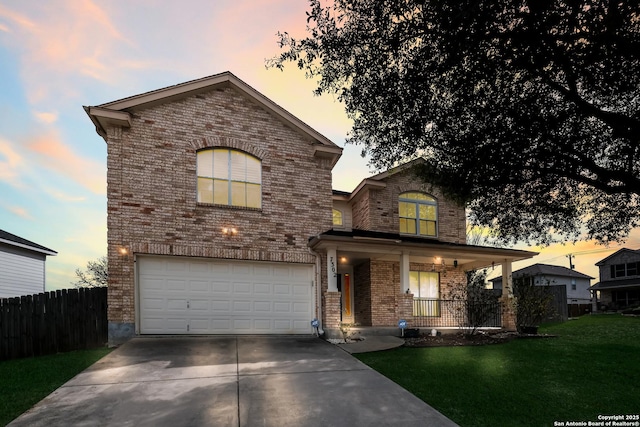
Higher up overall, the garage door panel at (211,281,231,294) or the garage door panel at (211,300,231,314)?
the garage door panel at (211,281,231,294)

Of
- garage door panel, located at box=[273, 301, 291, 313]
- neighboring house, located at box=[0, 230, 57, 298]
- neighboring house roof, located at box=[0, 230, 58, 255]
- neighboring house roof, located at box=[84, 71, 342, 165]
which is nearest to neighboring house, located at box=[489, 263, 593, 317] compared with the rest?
neighboring house roof, located at box=[84, 71, 342, 165]

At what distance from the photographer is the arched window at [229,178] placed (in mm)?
11719

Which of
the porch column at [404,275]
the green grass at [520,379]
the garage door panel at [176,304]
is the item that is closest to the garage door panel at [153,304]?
the garage door panel at [176,304]

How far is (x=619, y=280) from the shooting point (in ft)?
115

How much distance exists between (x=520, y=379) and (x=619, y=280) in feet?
126

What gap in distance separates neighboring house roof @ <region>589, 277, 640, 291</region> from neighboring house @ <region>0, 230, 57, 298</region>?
46726mm

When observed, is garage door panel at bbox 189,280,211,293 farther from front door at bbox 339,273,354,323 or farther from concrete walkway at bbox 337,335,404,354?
front door at bbox 339,273,354,323

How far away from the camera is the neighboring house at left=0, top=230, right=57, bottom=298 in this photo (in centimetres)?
1706

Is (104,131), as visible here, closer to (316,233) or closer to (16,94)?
(16,94)

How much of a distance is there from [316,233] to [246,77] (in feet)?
20.4

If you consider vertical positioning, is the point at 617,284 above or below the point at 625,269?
below

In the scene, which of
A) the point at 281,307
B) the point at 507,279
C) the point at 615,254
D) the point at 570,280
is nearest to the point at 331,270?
the point at 281,307

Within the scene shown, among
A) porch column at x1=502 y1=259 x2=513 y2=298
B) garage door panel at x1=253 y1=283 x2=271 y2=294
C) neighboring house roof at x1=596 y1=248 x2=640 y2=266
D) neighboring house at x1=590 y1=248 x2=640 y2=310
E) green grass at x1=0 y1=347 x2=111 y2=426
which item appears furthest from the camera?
neighboring house roof at x1=596 y1=248 x2=640 y2=266

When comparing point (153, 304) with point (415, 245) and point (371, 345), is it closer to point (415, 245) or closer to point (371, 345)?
point (371, 345)
